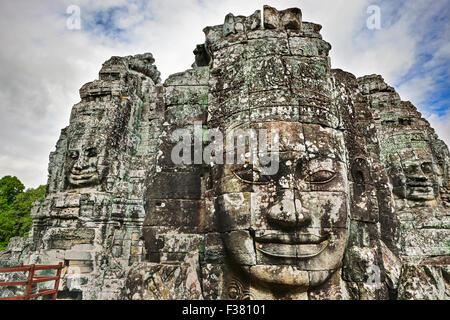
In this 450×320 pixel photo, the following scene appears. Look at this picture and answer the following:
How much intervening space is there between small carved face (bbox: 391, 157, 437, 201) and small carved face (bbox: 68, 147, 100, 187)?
9111 mm

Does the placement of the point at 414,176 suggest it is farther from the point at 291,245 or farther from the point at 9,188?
the point at 9,188

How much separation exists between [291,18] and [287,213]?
8.61 feet

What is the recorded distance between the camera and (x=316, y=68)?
330 centimetres

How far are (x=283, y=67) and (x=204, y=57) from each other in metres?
1.78

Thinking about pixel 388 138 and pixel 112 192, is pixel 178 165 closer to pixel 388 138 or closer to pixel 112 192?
pixel 112 192

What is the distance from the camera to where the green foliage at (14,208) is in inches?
817

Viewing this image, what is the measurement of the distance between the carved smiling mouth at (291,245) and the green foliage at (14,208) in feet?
72.6

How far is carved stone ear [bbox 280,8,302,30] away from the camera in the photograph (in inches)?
141

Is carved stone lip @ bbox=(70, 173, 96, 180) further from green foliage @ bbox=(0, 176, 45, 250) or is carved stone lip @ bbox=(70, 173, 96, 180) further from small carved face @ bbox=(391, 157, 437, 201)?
green foliage @ bbox=(0, 176, 45, 250)

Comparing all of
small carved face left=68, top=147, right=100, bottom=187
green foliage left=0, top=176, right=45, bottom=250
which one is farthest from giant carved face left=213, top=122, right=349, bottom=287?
green foliage left=0, top=176, right=45, bottom=250

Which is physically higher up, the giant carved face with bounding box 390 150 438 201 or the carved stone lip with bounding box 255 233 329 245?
the giant carved face with bounding box 390 150 438 201

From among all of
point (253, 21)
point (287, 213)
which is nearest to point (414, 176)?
point (253, 21)

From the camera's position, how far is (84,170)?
8.52m

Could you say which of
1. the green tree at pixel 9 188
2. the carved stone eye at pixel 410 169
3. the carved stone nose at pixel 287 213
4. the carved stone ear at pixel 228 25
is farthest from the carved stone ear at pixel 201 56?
the green tree at pixel 9 188
